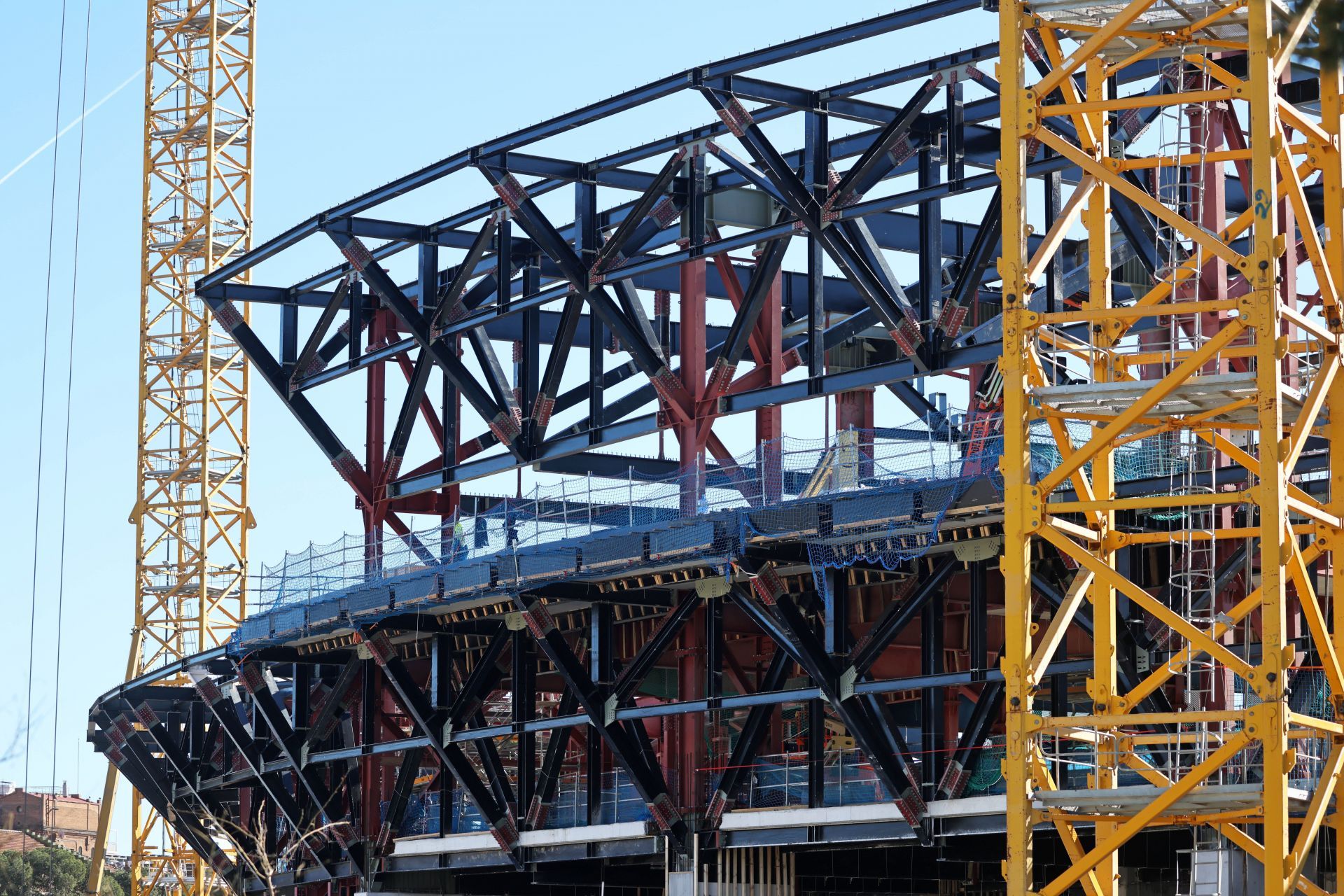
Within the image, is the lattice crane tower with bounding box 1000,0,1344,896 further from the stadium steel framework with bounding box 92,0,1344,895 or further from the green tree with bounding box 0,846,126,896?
the green tree with bounding box 0,846,126,896

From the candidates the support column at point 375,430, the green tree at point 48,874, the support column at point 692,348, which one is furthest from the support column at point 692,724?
the green tree at point 48,874

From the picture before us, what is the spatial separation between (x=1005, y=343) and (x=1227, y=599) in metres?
14.9

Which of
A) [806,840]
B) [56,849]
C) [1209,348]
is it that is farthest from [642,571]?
[56,849]

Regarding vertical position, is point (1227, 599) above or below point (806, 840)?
above

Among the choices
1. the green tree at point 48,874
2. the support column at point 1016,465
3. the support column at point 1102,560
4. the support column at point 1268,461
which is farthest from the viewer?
the green tree at point 48,874

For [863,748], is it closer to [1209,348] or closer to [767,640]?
[767,640]

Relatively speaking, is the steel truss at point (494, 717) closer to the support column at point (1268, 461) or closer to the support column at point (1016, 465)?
the support column at point (1016, 465)

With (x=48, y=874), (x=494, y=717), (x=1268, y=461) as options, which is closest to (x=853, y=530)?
(x=1268, y=461)

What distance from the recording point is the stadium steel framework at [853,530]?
31031 mm

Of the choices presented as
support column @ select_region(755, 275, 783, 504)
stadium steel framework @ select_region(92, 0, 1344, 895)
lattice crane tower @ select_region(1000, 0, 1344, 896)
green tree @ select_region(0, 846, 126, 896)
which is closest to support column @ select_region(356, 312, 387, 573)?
stadium steel framework @ select_region(92, 0, 1344, 895)

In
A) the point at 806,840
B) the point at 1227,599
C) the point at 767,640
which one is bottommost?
the point at 806,840

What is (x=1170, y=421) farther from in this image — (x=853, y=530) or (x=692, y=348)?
(x=692, y=348)

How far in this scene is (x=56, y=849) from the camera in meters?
140

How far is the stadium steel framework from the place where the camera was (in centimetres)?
3103
